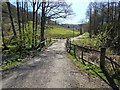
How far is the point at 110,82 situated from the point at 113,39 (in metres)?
14.1

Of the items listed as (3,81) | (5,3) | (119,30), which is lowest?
(3,81)

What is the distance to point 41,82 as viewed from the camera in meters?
9.15

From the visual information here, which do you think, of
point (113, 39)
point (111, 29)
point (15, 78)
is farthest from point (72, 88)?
point (111, 29)

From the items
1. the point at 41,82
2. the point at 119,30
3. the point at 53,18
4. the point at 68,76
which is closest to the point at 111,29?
the point at 119,30

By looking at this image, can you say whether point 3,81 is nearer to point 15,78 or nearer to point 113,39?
point 15,78

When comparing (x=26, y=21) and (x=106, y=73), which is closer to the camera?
(x=106, y=73)

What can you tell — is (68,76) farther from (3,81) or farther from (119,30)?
(119,30)

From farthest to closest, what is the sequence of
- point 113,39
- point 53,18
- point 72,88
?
point 53,18, point 113,39, point 72,88

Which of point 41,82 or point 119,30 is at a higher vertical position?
point 119,30

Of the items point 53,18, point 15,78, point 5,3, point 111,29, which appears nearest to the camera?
point 15,78

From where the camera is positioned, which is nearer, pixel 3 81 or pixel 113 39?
pixel 3 81

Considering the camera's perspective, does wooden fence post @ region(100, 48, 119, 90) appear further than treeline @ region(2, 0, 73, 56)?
No

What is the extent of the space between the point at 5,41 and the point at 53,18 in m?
8.57

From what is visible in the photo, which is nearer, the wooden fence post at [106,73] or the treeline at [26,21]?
the wooden fence post at [106,73]
